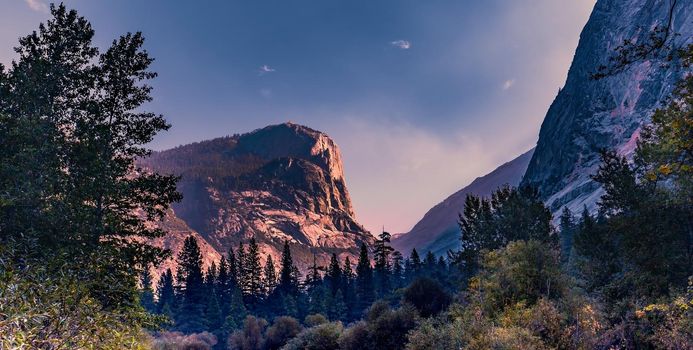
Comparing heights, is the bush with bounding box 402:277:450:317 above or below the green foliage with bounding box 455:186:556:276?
below

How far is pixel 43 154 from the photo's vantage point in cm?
2325

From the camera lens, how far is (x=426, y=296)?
223 feet

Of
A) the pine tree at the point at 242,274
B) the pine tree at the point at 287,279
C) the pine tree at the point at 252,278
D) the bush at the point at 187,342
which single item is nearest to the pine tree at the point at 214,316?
the bush at the point at 187,342

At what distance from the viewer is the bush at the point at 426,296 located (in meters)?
65.8

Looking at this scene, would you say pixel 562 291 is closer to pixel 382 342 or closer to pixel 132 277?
pixel 382 342

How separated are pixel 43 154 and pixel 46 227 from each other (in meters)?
4.12

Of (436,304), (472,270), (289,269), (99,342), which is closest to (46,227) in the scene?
(99,342)

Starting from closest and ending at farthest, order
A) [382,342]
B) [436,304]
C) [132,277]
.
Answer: [132,277]
[382,342]
[436,304]

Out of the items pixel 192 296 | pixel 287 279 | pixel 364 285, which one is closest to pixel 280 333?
pixel 192 296

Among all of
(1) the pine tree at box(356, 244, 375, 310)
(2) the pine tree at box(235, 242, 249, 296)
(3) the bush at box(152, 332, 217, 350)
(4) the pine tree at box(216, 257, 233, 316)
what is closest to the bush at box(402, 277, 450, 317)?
(3) the bush at box(152, 332, 217, 350)

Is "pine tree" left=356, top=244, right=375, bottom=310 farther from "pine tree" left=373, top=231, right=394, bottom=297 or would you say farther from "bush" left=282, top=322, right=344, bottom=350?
"bush" left=282, top=322, right=344, bottom=350

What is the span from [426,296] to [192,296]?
242 ft

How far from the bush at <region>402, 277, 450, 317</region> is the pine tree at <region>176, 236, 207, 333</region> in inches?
2577

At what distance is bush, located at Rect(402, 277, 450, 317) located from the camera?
2591 inches
